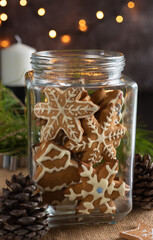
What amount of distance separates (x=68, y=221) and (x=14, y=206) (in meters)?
0.10

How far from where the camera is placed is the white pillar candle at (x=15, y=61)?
1653mm

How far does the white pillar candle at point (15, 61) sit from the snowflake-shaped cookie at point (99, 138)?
1.16 meters

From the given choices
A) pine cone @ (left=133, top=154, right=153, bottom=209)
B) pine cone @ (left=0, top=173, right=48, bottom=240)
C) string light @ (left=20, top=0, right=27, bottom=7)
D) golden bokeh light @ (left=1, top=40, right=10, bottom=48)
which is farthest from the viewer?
golden bokeh light @ (left=1, top=40, right=10, bottom=48)

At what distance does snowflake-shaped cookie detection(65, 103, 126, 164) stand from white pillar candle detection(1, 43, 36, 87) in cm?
116

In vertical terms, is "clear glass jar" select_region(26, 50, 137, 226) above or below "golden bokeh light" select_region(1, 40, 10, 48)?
below

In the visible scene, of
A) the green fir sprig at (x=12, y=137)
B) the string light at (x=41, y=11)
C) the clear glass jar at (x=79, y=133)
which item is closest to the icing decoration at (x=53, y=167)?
the clear glass jar at (x=79, y=133)

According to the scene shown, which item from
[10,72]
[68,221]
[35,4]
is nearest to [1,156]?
[68,221]

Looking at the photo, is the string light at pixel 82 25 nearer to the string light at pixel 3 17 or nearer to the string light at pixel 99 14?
the string light at pixel 99 14

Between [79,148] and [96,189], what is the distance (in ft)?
0.22

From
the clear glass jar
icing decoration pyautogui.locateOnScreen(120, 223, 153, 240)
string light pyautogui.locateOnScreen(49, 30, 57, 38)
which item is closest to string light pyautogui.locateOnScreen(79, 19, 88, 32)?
string light pyautogui.locateOnScreen(49, 30, 57, 38)

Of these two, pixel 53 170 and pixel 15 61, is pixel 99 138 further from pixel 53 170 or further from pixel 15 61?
pixel 15 61

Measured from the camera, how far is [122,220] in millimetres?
576

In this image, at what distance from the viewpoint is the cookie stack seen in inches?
20.2

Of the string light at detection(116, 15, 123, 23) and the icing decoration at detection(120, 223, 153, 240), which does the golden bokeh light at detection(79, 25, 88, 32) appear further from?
the icing decoration at detection(120, 223, 153, 240)
